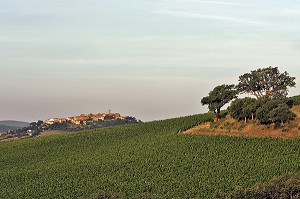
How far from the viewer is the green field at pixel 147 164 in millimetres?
79562

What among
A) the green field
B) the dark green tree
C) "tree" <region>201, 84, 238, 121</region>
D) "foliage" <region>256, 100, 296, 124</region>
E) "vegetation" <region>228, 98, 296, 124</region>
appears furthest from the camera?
"tree" <region>201, 84, 238, 121</region>

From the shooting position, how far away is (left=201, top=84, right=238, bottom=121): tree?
11038 cm

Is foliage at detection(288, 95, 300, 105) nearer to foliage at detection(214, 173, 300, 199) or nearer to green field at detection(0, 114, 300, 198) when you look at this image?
green field at detection(0, 114, 300, 198)

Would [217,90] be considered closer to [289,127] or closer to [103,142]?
[289,127]

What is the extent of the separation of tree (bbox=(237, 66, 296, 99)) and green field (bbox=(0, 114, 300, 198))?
10657 mm

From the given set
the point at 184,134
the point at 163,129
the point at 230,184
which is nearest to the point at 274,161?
the point at 230,184

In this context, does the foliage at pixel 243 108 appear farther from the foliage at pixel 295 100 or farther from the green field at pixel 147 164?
the foliage at pixel 295 100

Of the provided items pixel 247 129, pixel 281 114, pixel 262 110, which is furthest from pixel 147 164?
pixel 281 114

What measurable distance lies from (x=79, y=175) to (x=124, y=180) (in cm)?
924

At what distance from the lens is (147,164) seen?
92500 millimetres

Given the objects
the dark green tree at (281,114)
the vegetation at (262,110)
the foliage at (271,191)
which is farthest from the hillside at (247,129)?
the foliage at (271,191)

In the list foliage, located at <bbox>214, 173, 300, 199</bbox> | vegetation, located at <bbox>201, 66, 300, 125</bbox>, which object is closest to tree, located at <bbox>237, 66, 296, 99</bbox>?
vegetation, located at <bbox>201, 66, 300, 125</bbox>

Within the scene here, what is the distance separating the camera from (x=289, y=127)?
3883 inches

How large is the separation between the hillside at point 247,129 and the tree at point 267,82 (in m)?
4.76
